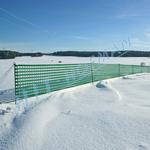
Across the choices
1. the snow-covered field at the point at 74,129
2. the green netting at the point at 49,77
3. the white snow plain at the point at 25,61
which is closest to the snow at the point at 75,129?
the snow-covered field at the point at 74,129

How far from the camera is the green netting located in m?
6.37

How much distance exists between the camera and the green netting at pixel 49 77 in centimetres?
637

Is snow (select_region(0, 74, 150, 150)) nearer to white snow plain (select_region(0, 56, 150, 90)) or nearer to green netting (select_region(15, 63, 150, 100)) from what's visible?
green netting (select_region(15, 63, 150, 100))

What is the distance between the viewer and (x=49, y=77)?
27.5ft

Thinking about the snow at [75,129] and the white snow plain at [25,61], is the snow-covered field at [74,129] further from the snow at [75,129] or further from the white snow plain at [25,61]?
the white snow plain at [25,61]

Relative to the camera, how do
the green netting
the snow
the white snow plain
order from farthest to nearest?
1. the white snow plain
2. the green netting
3. the snow

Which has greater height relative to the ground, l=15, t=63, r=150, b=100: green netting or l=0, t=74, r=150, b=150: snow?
l=15, t=63, r=150, b=100: green netting

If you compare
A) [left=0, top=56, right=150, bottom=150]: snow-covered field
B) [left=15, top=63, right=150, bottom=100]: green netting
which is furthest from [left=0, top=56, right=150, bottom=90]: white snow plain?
[left=0, top=56, right=150, bottom=150]: snow-covered field

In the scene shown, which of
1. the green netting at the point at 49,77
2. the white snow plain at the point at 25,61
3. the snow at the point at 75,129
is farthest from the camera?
the white snow plain at the point at 25,61

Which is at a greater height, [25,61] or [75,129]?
[25,61]

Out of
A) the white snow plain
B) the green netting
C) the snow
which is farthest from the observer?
the white snow plain

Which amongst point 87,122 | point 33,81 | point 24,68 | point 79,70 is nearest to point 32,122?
point 87,122

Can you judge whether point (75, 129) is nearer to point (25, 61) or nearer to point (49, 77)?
point (49, 77)

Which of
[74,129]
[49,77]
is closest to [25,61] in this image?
[49,77]
